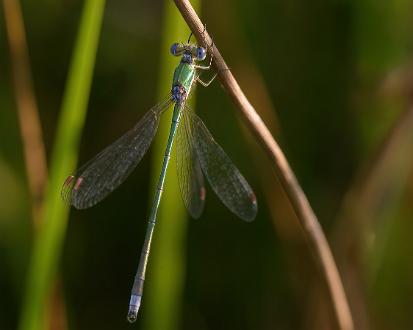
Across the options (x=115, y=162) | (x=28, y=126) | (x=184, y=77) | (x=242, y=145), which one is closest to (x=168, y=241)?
(x=115, y=162)

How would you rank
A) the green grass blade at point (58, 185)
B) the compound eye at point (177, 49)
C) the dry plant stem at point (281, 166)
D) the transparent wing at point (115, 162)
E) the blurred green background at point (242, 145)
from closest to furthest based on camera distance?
the dry plant stem at point (281, 166) → the green grass blade at point (58, 185) → the compound eye at point (177, 49) → the transparent wing at point (115, 162) → the blurred green background at point (242, 145)

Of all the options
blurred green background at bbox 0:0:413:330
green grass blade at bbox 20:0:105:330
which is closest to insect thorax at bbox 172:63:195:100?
green grass blade at bbox 20:0:105:330

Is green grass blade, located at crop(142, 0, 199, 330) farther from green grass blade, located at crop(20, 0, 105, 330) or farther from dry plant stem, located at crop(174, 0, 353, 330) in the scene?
dry plant stem, located at crop(174, 0, 353, 330)

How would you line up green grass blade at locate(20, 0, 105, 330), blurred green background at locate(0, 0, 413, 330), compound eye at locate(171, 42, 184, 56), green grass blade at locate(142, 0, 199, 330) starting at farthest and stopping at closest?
blurred green background at locate(0, 0, 413, 330) < green grass blade at locate(142, 0, 199, 330) < compound eye at locate(171, 42, 184, 56) < green grass blade at locate(20, 0, 105, 330)

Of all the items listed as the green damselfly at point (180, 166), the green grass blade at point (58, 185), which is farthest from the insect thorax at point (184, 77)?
the green grass blade at point (58, 185)

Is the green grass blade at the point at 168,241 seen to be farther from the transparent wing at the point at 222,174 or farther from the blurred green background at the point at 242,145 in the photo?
the blurred green background at the point at 242,145

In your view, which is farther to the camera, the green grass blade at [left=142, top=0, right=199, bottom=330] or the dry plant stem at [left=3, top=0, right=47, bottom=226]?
the dry plant stem at [left=3, top=0, right=47, bottom=226]

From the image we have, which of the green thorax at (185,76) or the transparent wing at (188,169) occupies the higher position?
the green thorax at (185,76)
